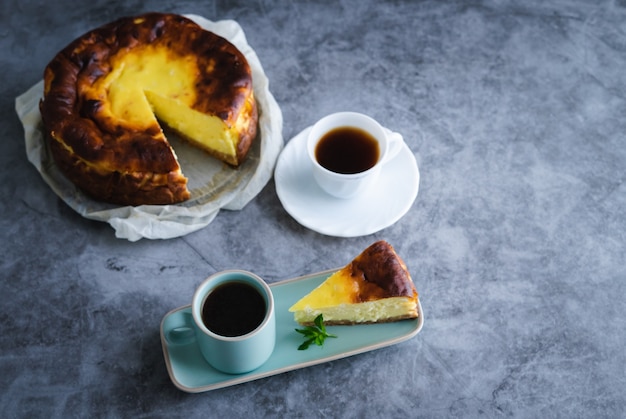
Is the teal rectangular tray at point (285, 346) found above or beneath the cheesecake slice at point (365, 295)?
beneath

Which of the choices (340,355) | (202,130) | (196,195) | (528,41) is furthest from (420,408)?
(528,41)

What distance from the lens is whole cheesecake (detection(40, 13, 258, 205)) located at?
3.16m

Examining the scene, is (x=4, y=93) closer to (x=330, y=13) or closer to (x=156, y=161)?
(x=156, y=161)

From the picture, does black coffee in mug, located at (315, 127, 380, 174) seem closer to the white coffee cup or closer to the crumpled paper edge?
the white coffee cup

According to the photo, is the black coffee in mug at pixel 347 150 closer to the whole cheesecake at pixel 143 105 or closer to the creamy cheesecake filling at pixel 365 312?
the whole cheesecake at pixel 143 105

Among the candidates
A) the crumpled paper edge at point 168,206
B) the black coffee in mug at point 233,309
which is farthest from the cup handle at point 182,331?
the crumpled paper edge at point 168,206

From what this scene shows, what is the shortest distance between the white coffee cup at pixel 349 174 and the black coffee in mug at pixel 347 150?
0.4 inches

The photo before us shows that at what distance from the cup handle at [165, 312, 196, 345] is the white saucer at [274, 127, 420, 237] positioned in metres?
0.73

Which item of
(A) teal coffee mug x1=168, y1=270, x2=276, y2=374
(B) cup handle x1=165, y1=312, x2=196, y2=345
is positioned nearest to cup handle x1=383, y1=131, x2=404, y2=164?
(A) teal coffee mug x1=168, y1=270, x2=276, y2=374

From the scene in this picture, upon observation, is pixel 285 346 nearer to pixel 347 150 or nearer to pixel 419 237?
pixel 419 237

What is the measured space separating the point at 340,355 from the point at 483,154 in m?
1.40

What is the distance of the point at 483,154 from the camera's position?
357 cm

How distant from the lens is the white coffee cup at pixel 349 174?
3125mm

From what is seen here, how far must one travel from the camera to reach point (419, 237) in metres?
3.27
